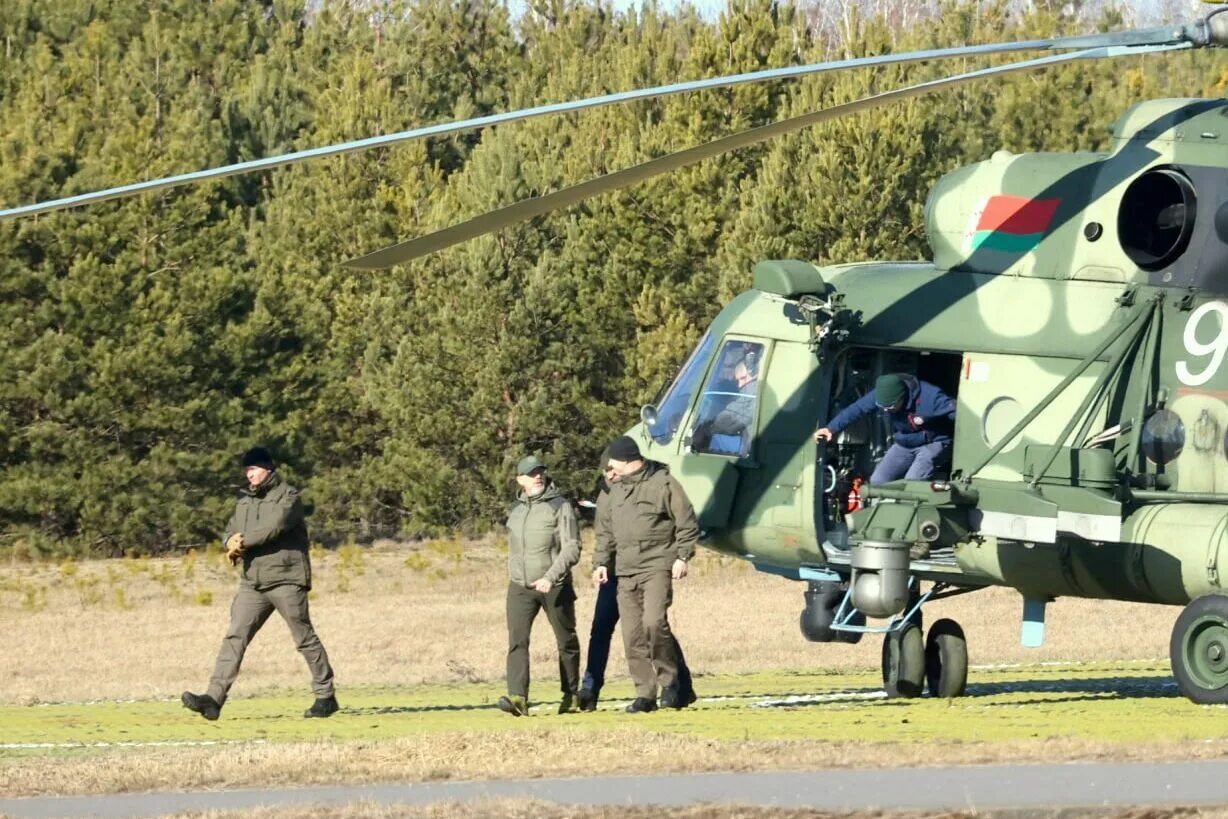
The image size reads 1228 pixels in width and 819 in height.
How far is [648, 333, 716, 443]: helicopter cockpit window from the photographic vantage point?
626 inches

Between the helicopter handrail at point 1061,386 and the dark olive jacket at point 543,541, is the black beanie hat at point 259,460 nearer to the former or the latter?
the dark olive jacket at point 543,541

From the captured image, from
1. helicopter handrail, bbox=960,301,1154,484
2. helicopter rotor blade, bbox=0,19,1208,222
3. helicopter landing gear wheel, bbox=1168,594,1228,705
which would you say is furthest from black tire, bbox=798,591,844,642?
helicopter rotor blade, bbox=0,19,1208,222

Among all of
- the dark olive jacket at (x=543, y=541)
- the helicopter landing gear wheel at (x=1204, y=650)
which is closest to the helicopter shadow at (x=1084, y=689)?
the helicopter landing gear wheel at (x=1204, y=650)

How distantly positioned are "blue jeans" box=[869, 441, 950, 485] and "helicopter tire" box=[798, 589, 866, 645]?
109 centimetres

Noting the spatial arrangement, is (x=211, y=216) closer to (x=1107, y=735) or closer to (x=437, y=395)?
(x=437, y=395)

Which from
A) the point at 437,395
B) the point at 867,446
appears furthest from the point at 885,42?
the point at 867,446

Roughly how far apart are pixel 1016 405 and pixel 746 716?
2.80 m

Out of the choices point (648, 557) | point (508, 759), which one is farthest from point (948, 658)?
point (508, 759)

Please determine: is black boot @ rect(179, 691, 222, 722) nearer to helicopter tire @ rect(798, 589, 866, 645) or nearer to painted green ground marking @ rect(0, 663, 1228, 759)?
painted green ground marking @ rect(0, 663, 1228, 759)

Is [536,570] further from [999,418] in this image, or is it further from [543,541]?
[999,418]

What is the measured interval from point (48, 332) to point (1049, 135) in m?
20.8

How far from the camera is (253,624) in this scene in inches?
560

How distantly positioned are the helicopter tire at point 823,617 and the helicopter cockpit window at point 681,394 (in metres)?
1.60

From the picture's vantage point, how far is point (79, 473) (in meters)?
45.8
